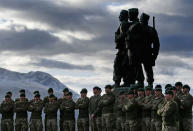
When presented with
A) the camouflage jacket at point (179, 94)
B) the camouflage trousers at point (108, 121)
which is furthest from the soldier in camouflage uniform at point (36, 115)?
the camouflage jacket at point (179, 94)

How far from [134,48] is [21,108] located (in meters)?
6.19

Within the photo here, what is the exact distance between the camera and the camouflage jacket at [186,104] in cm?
1919

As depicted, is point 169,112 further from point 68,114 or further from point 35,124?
point 35,124

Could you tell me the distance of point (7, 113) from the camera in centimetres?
2392

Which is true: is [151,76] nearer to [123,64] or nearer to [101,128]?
[123,64]

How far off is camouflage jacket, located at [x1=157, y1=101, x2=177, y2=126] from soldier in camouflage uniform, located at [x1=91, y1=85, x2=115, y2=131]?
13.7ft

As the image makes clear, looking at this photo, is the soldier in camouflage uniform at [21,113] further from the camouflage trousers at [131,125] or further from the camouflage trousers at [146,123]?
the camouflage trousers at [146,123]

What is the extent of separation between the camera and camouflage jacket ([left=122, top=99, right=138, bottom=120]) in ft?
64.8

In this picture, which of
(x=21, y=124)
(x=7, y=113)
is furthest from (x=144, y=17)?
(x=7, y=113)

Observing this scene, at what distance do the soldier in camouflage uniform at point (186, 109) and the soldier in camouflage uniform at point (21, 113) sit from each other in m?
7.87

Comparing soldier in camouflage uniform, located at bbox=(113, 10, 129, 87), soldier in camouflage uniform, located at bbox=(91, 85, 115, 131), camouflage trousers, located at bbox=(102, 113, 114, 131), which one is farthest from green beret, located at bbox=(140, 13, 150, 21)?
camouflage trousers, located at bbox=(102, 113, 114, 131)

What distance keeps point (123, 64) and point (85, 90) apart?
3484mm

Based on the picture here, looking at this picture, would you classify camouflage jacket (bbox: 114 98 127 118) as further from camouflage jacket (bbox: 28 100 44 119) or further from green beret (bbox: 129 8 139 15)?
green beret (bbox: 129 8 139 15)

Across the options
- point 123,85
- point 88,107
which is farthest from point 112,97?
point 123,85
